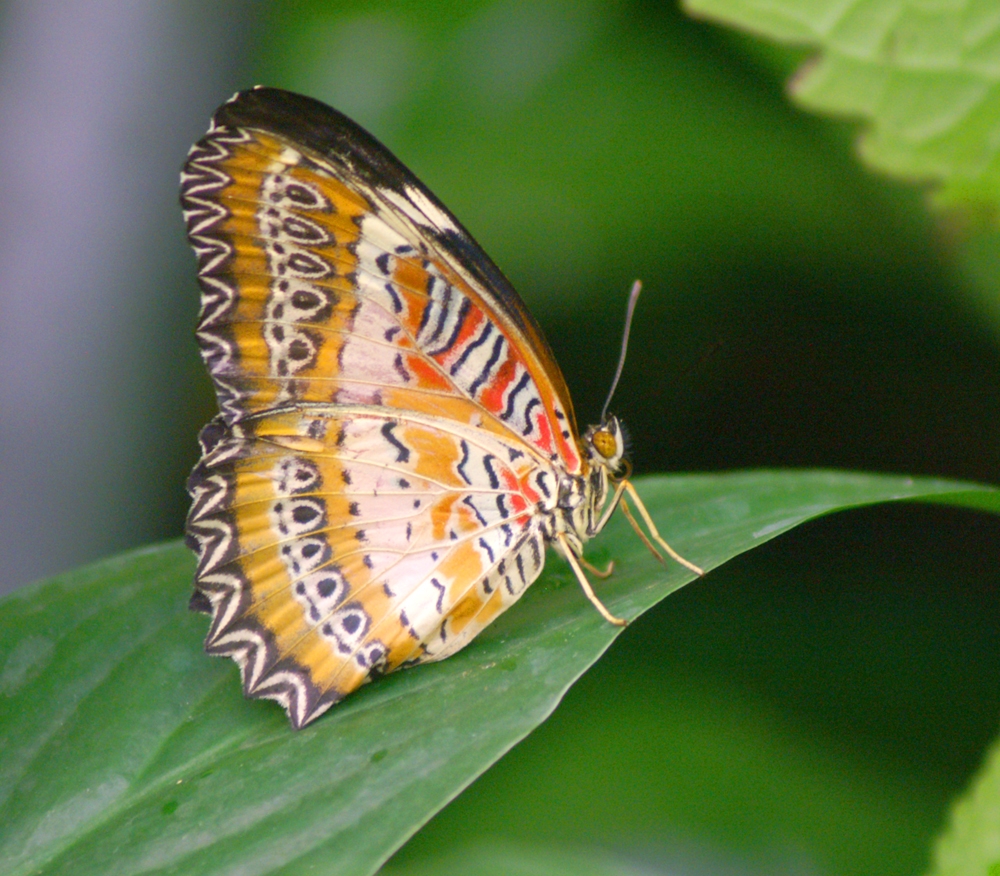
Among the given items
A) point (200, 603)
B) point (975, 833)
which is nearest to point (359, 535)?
point (200, 603)

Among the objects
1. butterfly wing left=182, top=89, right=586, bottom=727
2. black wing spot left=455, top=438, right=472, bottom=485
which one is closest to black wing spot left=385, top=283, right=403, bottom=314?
butterfly wing left=182, top=89, right=586, bottom=727

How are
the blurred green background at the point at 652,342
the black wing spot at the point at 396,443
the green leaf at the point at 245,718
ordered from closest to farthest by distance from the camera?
the green leaf at the point at 245,718 < the black wing spot at the point at 396,443 < the blurred green background at the point at 652,342

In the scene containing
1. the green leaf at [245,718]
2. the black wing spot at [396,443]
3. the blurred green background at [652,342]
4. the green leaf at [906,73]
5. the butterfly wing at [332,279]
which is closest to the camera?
the green leaf at [245,718]

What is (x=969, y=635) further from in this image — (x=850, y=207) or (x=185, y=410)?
(x=185, y=410)

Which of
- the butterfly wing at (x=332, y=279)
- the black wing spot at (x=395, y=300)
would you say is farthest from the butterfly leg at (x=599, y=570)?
the black wing spot at (x=395, y=300)

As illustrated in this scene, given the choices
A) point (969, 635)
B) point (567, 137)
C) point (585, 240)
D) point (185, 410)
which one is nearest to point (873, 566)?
point (969, 635)

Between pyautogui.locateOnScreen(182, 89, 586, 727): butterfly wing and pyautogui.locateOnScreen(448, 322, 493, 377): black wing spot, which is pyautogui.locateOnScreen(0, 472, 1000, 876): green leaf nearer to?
pyautogui.locateOnScreen(182, 89, 586, 727): butterfly wing

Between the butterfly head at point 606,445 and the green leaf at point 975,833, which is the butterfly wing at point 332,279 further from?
the green leaf at point 975,833
